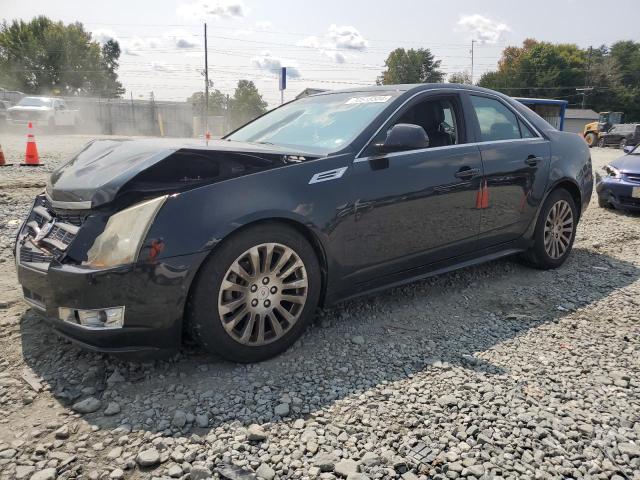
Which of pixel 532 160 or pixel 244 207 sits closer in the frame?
pixel 244 207

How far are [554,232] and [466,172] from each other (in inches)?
57.6

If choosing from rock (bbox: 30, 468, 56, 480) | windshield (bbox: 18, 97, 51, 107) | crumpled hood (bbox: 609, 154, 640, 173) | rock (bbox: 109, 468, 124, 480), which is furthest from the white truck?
rock (bbox: 109, 468, 124, 480)

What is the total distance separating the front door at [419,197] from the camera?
321 cm

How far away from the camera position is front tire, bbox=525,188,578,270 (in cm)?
454

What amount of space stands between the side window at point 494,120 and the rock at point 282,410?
2.63 m

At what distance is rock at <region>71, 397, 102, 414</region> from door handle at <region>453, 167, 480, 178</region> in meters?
2.72

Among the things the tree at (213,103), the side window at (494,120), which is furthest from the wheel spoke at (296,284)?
the tree at (213,103)

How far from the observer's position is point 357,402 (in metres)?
2.54

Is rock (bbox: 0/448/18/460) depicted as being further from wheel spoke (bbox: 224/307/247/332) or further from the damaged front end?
wheel spoke (bbox: 224/307/247/332)

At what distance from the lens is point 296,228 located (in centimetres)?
294

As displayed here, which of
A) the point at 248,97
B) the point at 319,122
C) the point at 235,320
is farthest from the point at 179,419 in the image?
the point at 248,97

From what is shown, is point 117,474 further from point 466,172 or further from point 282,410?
point 466,172

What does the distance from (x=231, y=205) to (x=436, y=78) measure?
280 feet

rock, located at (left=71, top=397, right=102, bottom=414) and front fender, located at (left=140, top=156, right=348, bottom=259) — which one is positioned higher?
front fender, located at (left=140, top=156, right=348, bottom=259)
